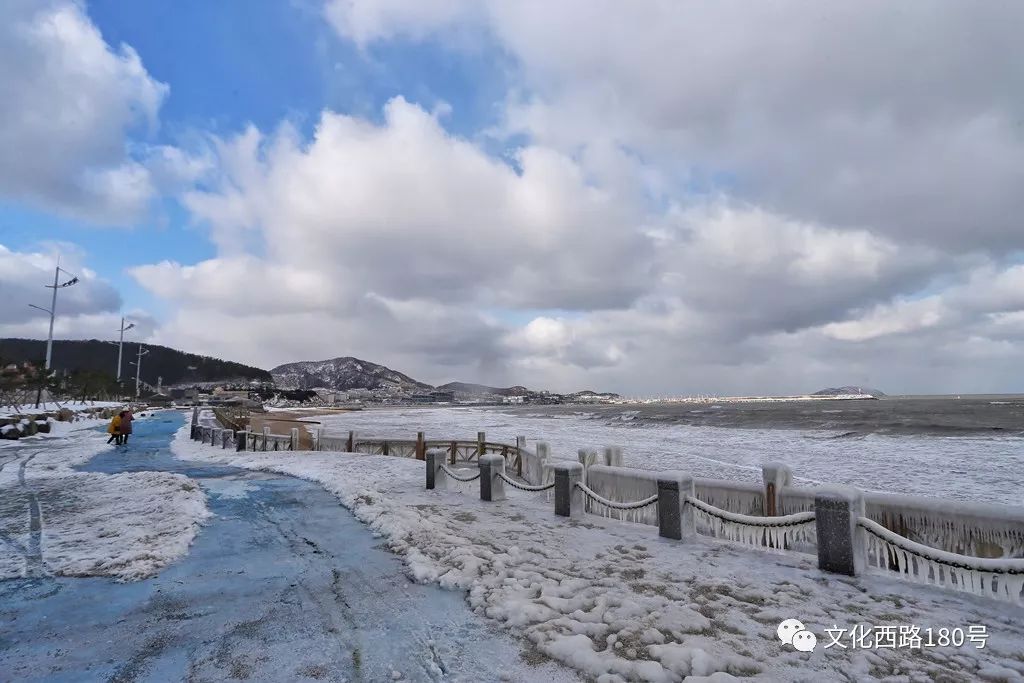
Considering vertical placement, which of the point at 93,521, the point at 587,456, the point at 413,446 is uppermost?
the point at 587,456

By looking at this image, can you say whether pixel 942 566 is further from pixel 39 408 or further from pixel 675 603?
pixel 39 408

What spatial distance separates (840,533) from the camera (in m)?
6.51

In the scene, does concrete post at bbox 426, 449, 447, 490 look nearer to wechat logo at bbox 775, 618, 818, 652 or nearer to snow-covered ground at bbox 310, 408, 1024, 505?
wechat logo at bbox 775, 618, 818, 652

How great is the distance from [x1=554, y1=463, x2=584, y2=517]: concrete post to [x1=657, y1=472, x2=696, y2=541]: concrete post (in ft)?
6.42

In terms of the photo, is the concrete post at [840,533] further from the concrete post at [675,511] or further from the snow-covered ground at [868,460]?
the snow-covered ground at [868,460]

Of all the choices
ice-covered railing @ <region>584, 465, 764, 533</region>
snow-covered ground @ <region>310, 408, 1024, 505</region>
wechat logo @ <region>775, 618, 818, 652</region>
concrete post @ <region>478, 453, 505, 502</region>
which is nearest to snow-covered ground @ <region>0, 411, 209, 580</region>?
concrete post @ <region>478, 453, 505, 502</region>

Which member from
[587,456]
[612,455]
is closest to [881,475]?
[612,455]

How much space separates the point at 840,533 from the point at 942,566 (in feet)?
3.35

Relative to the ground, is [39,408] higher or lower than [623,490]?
higher

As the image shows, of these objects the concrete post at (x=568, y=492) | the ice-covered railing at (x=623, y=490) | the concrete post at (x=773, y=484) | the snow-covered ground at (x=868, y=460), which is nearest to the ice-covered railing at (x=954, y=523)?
the concrete post at (x=773, y=484)

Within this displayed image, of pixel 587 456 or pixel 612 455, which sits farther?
pixel 612 455

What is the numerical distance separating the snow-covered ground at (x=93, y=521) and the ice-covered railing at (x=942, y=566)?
945cm

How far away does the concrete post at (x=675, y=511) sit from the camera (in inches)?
318

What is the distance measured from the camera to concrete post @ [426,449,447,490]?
13125mm
